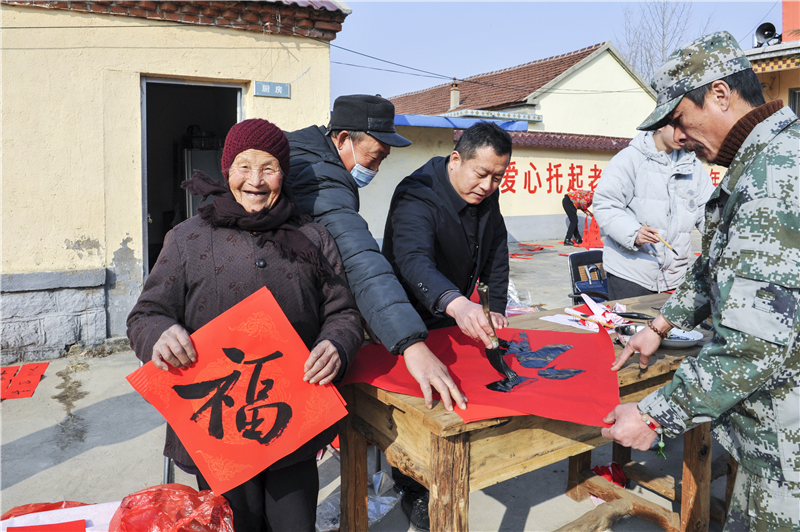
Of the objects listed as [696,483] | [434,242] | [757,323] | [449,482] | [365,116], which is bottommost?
[696,483]

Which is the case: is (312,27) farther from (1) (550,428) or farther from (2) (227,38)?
(1) (550,428)

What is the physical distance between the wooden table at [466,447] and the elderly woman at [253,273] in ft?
0.82

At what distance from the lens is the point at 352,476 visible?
2057 millimetres

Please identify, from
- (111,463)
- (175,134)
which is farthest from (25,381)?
(175,134)

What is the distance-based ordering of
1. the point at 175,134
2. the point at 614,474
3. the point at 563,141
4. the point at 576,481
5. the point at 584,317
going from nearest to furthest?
1. the point at 584,317
2. the point at 576,481
3. the point at 614,474
4. the point at 175,134
5. the point at 563,141

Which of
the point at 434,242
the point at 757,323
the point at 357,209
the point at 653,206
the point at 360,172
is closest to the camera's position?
the point at 757,323

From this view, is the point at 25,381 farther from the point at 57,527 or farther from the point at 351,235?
the point at 351,235

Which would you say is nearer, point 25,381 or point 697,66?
point 697,66

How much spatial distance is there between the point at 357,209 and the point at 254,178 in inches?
17.6

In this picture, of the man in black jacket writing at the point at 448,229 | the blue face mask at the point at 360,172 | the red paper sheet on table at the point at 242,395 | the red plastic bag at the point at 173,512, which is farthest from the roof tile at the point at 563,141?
the red plastic bag at the point at 173,512

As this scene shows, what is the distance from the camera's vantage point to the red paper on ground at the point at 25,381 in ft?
13.1

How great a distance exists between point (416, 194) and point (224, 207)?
37.0 inches

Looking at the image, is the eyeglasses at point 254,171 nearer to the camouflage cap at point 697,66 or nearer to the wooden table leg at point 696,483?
the camouflage cap at point 697,66

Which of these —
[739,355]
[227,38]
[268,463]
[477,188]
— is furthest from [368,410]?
[227,38]
